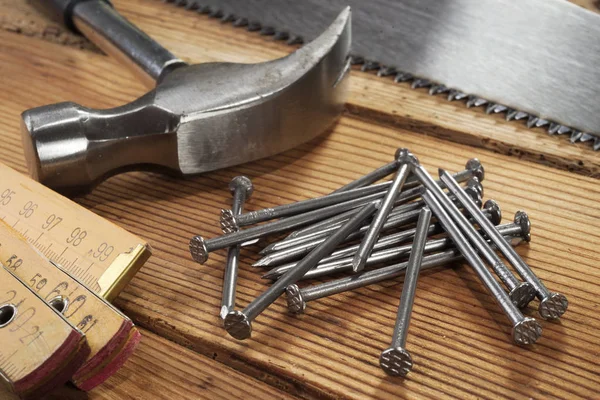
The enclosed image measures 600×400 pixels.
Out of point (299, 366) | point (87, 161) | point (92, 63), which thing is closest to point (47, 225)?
→ point (87, 161)

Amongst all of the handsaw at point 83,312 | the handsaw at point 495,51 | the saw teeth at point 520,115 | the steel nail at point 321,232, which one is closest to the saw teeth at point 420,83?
the handsaw at point 495,51

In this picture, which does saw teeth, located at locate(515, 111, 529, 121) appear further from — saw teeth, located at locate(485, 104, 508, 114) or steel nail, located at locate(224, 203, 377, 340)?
steel nail, located at locate(224, 203, 377, 340)

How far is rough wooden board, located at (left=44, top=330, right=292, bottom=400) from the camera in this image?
34.8 inches

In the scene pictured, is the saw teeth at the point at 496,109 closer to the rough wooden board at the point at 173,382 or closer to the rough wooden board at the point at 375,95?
Result: the rough wooden board at the point at 375,95

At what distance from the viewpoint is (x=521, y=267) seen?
1008 mm

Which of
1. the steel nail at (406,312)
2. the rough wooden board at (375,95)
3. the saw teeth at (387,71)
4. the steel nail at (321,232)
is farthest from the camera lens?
the saw teeth at (387,71)

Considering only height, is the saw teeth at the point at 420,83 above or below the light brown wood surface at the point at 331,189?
above

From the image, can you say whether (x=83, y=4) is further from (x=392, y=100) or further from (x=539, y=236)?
(x=539, y=236)

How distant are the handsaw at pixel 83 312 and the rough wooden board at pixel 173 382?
4cm

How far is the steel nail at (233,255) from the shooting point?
38.7 inches

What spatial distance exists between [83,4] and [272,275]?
923mm

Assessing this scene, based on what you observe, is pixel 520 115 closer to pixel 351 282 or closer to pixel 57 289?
pixel 351 282

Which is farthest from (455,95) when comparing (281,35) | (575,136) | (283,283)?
(283,283)

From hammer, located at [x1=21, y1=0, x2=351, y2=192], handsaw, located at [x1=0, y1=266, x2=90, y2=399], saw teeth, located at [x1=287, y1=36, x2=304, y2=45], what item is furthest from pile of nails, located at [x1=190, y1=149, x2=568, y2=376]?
saw teeth, located at [x1=287, y1=36, x2=304, y2=45]
